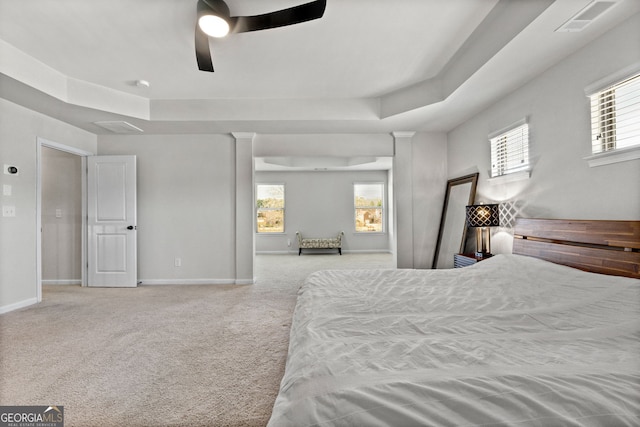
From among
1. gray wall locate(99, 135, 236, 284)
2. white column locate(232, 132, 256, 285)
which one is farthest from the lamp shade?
gray wall locate(99, 135, 236, 284)

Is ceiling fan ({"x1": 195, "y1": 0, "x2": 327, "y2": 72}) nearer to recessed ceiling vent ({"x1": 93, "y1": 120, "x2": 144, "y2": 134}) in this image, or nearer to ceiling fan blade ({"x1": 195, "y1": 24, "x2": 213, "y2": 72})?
ceiling fan blade ({"x1": 195, "y1": 24, "x2": 213, "y2": 72})

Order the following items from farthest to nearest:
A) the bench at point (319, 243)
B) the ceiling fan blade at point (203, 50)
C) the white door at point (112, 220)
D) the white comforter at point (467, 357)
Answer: the bench at point (319, 243)
the white door at point (112, 220)
the ceiling fan blade at point (203, 50)
the white comforter at point (467, 357)

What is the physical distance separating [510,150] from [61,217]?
253 inches

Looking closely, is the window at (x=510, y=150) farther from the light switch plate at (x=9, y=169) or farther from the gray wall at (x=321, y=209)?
the light switch plate at (x=9, y=169)

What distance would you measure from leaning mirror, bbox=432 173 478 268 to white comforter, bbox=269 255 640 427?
7.19 feet

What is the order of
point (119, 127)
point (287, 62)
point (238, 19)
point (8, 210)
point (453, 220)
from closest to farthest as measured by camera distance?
point (238, 19) → point (287, 62) → point (8, 210) → point (119, 127) → point (453, 220)

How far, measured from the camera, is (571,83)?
7.77 feet

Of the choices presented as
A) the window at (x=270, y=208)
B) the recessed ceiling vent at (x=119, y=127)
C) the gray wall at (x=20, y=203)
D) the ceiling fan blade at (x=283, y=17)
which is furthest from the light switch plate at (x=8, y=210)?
the window at (x=270, y=208)

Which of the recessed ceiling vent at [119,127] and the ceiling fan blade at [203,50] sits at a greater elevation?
the ceiling fan blade at [203,50]

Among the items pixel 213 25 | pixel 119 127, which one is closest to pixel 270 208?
pixel 119 127

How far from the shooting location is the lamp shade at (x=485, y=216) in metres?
3.11

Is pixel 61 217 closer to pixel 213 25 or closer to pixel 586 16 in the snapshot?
pixel 213 25

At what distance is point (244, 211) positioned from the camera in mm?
4609

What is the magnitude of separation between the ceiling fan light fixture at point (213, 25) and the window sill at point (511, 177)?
297 centimetres
